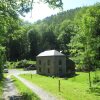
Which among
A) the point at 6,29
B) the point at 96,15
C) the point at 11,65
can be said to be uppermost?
the point at 96,15

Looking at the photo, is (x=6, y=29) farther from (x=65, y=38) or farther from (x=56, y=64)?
(x=65, y=38)

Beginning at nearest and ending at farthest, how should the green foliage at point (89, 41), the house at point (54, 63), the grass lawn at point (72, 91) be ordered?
1. the grass lawn at point (72, 91)
2. the green foliage at point (89, 41)
3. the house at point (54, 63)

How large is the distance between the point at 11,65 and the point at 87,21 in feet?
272

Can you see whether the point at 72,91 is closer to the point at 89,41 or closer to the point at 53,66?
the point at 89,41

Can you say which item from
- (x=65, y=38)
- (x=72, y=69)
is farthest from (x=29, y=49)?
(x=72, y=69)

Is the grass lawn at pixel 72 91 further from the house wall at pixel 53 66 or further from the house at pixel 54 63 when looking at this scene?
the house wall at pixel 53 66

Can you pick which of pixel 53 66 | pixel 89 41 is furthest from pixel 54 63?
pixel 89 41

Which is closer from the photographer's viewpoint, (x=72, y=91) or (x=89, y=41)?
(x=72, y=91)

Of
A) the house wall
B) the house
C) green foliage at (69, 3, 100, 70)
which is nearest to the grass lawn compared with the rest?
green foliage at (69, 3, 100, 70)

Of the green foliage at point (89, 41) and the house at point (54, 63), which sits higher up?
the green foliage at point (89, 41)

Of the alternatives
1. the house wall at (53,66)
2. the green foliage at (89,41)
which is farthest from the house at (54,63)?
the green foliage at (89,41)

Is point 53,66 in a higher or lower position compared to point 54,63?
lower

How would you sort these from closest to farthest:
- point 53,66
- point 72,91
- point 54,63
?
point 72,91 → point 54,63 → point 53,66

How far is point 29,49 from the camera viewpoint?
435ft
